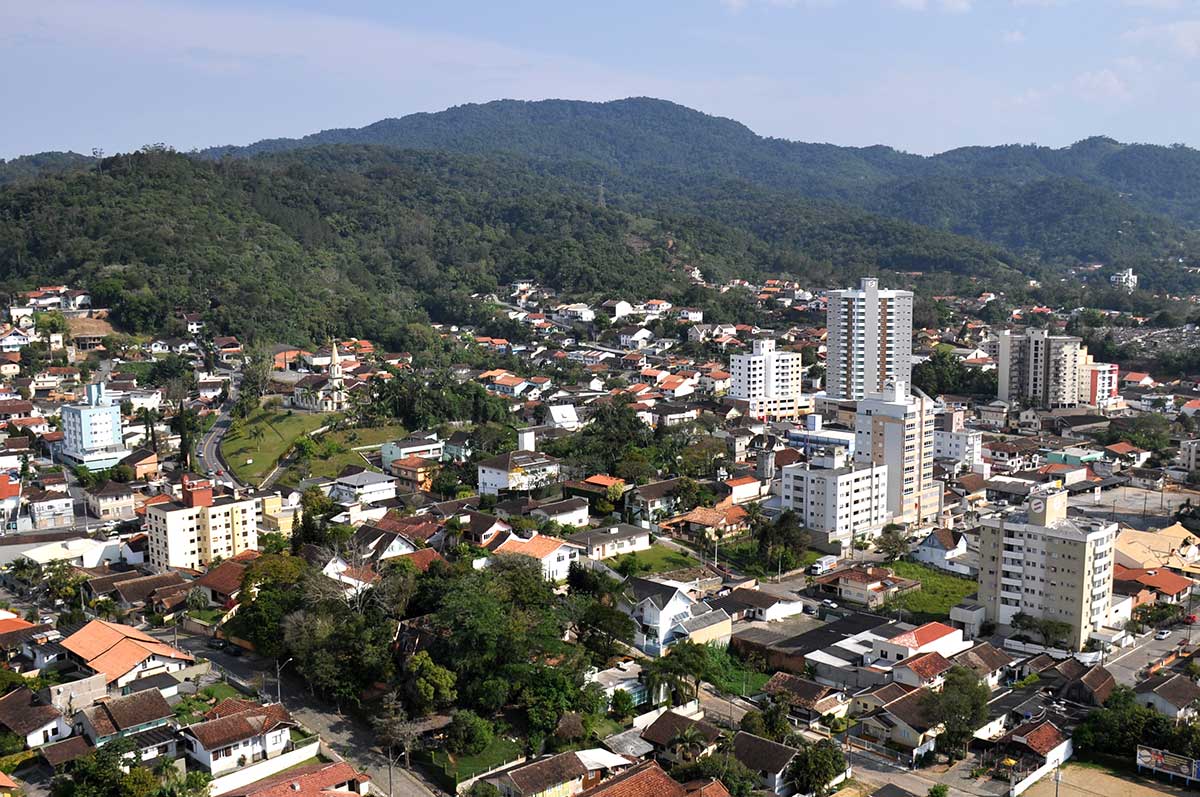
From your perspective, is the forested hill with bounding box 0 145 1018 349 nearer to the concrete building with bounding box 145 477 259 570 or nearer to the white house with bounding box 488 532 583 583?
the concrete building with bounding box 145 477 259 570

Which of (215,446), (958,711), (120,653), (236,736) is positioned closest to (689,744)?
(958,711)

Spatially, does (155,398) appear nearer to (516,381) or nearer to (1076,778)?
(516,381)

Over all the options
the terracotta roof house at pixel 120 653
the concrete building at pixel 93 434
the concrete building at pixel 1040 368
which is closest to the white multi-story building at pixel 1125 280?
the concrete building at pixel 1040 368

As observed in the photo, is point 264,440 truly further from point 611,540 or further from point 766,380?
point 766,380

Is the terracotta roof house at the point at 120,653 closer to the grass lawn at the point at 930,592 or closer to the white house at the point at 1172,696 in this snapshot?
the grass lawn at the point at 930,592

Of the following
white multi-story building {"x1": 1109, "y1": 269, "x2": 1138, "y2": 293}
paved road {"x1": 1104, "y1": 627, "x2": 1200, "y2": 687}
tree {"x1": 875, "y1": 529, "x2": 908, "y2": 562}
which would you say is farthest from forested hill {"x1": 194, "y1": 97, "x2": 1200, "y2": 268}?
paved road {"x1": 1104, "y1": 627, "x2": 1200, "y2": 687}
